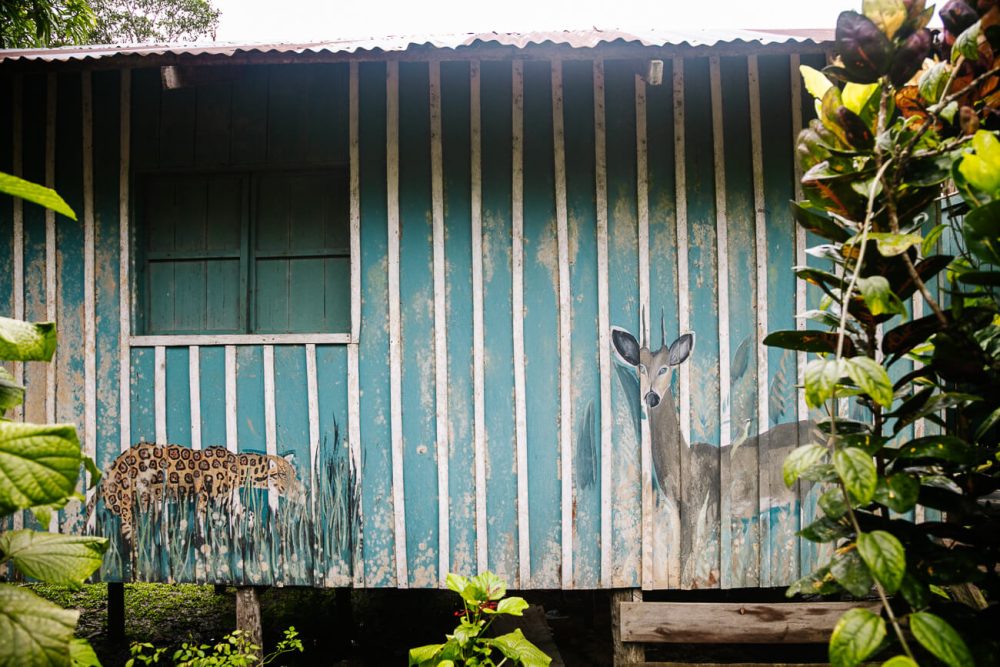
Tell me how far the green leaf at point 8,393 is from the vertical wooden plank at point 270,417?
1961 millimetres

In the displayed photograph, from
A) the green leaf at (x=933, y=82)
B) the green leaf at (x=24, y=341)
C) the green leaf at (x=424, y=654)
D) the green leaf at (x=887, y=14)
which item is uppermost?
the green leaf at (x=887, y=14)

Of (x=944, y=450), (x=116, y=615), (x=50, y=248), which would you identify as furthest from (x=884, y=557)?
(x=116, y=615)

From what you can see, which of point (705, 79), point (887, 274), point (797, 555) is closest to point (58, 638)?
point (887, 274)

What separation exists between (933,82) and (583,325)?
1900 millimetres

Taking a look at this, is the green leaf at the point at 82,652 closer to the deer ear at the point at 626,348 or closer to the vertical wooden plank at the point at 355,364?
the vertical wooden plank at the point at 355,364

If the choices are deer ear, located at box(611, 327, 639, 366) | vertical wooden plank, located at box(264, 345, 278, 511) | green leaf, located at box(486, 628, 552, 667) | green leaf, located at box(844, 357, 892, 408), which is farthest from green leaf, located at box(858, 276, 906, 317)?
vertical wooden plank, located at box(264, 345, 278, 511)

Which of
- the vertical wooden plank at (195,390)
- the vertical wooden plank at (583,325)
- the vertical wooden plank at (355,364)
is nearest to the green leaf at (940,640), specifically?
the vertical wooden plank at (583,325)

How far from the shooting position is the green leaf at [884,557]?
3.52 feet

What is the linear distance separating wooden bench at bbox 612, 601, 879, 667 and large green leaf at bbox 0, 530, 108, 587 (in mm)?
2542

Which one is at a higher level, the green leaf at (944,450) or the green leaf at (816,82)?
the green leaf at (816,82)

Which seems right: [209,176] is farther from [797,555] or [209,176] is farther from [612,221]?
[797,555]

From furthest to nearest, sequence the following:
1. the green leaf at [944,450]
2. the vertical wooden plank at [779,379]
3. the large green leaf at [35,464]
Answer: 1. the vertical wooden plank at [779,379]
2. the green leaf at [944,450]
3. the large green leaf at [35,464]

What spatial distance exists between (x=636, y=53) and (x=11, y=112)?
334cm

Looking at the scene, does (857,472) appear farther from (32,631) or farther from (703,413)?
(703,413)
